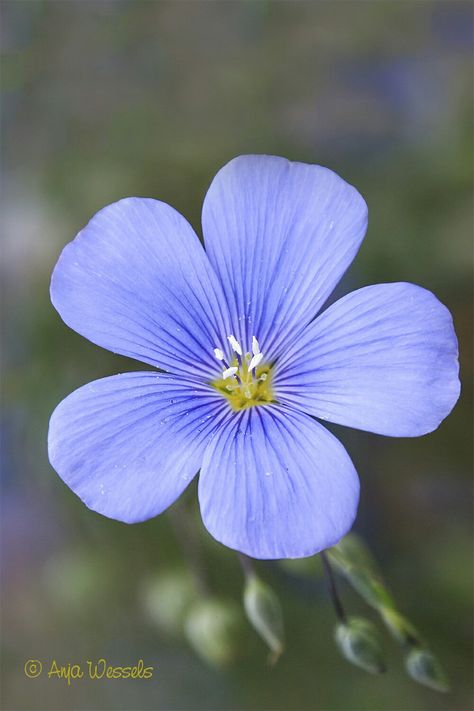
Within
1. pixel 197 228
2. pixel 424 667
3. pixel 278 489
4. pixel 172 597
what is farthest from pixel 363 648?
pixel 197 228

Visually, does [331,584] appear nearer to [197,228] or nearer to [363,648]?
[363,648]

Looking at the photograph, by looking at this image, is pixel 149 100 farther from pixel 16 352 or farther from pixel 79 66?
pixel 16 352

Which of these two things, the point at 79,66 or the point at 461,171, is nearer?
the point at 461,171

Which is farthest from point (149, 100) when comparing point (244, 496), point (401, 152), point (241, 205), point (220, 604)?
point (244, 496)

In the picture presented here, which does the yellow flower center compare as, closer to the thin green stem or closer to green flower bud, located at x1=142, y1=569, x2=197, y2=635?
the thin green stem

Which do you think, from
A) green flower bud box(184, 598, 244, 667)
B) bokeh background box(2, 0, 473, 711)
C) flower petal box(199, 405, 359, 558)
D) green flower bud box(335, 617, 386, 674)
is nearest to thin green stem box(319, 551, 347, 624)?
green flower bud box(335, 617, 386, 674)

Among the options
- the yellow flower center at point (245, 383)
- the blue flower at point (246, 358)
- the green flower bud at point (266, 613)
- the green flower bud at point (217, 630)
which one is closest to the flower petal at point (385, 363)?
the blue flower at point (246, 358)
